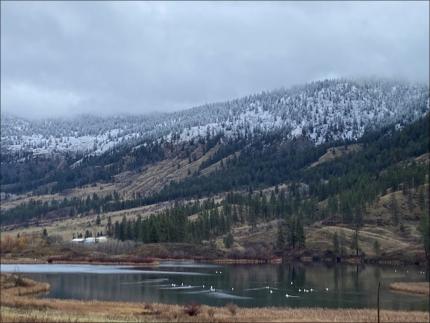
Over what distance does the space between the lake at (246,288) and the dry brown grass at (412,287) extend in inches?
75.9

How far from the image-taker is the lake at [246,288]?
272 ft

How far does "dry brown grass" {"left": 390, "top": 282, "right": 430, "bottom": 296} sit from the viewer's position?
9756 centimetres

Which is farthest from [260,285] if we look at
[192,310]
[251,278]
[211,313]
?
[192,310]

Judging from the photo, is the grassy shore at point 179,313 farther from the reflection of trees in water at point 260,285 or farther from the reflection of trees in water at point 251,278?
the reflection of trees in water at point 251,278

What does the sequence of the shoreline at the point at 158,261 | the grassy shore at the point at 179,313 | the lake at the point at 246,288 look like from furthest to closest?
the shoreline at the point at 158,261, the lake at the point at 246,288, the grassy shore at the point at 179,313

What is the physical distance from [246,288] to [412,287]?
27799mm

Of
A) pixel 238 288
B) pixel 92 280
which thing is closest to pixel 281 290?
pixel 238 288

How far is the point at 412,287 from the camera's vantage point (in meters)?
102

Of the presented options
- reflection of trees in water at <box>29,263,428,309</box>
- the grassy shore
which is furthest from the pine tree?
the grassy shore

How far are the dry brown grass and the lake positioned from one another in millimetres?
1927

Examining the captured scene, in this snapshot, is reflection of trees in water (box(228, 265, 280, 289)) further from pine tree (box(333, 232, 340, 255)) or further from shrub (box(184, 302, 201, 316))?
pine tree (box(333, 232, 340, 255))

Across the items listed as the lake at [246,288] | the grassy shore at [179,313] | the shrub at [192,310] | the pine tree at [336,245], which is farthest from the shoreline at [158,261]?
the shrub at [192,310]

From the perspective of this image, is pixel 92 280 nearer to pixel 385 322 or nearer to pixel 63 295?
pixel 63 295

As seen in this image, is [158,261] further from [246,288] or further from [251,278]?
Result: [246,288]
